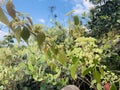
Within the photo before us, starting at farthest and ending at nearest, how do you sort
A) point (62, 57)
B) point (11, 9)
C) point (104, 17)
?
point (104, 17), point (62, 57), point (11, 9)

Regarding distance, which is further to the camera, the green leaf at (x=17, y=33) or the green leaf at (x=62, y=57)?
the green leaf at (x=62, y=57)

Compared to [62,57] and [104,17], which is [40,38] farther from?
[104,17]

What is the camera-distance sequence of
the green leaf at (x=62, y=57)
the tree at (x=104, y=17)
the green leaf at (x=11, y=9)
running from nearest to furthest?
the green leaf at (x=11, y=9), the green leaf at (x=62, y=57), the tree at (x=104, y=17)

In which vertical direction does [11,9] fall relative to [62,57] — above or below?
above

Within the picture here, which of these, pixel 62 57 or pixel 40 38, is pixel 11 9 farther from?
pixel 62 57

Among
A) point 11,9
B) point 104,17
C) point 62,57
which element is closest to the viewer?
point 11,9

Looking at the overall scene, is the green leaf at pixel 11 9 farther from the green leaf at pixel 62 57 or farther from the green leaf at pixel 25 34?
the green leaf at pixel 62 57

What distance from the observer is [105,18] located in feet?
20.6

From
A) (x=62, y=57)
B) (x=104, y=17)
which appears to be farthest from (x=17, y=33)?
(x=104, y=17)

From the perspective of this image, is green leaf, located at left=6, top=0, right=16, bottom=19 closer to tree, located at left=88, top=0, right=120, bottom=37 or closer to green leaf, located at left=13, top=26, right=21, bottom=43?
green leaf, located at left=13, top=26, right=21, bottom=43

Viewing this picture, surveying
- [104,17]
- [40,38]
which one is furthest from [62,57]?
[104,17]

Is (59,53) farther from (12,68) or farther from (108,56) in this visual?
(108,56)

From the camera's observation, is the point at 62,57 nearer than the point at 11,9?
No

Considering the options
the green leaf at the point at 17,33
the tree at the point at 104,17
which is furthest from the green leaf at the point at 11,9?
the tree at the point at 104,17
